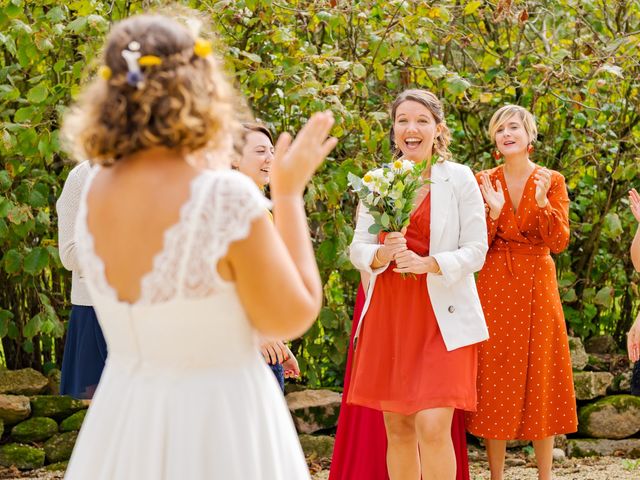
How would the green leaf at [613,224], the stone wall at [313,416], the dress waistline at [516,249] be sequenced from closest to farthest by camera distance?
the dress waistline at [516,249] < the stone wall at [313,416] < the green leaf at [613,224]

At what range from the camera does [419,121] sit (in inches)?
186

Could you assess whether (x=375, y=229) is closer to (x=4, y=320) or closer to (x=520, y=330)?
(x=520, y=330)

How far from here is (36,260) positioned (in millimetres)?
5660

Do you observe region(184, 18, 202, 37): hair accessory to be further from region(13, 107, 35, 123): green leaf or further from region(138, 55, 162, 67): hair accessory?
region(13, 107, 35, 123): green leaf

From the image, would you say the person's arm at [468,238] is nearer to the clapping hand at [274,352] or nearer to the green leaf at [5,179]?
the clapping hand at [274,352]

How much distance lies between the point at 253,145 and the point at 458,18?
2797mm

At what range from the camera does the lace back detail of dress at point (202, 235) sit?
2.02m

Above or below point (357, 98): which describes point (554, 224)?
below

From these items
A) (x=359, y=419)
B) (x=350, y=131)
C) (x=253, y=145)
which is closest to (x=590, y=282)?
(x=350, y=131)

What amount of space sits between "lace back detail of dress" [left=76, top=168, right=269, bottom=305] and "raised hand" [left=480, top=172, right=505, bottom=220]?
3485mm

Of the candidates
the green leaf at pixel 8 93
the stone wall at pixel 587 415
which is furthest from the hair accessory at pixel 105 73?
the stone wall at pixel 587 415

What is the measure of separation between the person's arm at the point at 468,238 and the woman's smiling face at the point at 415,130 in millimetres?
216

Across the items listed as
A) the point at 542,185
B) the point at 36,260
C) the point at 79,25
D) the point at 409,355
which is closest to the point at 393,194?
the point at 409,355

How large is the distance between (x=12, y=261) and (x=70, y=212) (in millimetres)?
1441
